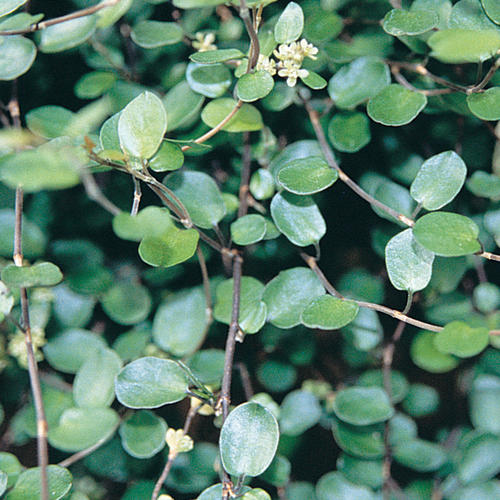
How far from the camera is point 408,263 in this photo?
595 mm

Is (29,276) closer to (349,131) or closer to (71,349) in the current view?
(71,349)

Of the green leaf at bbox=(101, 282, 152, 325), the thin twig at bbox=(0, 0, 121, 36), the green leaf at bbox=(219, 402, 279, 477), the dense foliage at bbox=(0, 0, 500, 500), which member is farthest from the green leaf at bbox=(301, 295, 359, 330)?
the thin twig at bbox=(0, 0, 121, 36)

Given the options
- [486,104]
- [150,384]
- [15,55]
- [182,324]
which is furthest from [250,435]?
[15,55]

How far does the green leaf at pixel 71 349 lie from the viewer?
78 cm

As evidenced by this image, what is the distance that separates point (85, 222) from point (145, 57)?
0.93ft

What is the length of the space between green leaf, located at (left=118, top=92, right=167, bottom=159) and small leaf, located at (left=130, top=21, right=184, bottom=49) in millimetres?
216

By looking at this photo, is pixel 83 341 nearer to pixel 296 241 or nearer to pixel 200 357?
pixel 200 357

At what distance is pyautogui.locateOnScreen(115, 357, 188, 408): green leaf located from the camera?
1.93 feet

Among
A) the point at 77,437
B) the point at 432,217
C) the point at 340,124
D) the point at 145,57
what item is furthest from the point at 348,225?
the point at 77,437

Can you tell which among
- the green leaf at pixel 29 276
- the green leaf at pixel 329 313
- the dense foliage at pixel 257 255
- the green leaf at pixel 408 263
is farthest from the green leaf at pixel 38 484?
the green leaf at pixel 408 263

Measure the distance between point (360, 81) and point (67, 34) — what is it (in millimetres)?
394

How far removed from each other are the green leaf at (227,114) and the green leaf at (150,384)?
0.30 meters

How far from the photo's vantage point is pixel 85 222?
84 centimetres

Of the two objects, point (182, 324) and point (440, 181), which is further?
point (182, 324)
